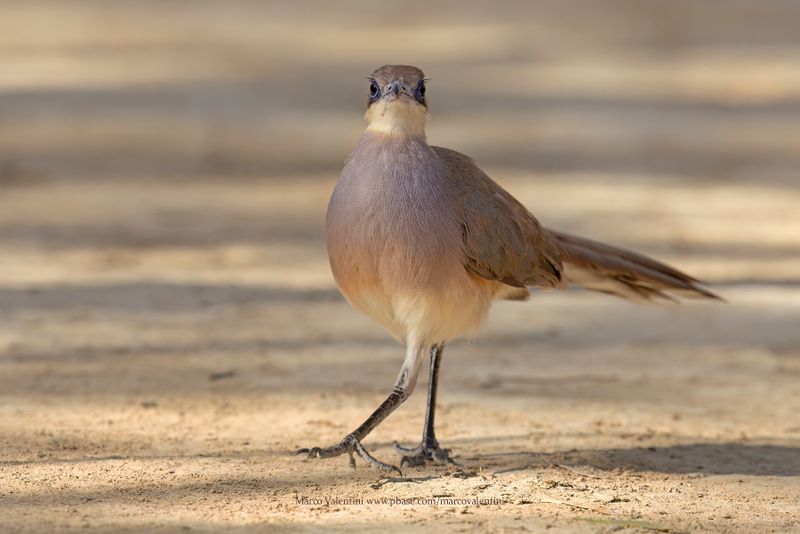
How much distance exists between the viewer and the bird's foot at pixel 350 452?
491 centimetres

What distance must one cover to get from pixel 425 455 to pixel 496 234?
3.08 feet

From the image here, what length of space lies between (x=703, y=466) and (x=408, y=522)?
1600 millimetres

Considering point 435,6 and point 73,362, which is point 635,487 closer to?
point 73,362

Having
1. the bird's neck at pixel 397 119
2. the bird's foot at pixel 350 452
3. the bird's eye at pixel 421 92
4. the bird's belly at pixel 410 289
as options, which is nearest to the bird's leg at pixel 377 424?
the bird's foot at pixel 350 452

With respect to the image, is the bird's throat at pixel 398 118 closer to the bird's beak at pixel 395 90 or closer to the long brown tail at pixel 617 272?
the bird's beak at pixel 395 90

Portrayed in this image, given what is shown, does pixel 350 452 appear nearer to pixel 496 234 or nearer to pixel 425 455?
pixel 425 455

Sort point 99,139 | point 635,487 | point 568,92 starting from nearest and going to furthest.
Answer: point 635,487 → point 99,139 → point 568,92

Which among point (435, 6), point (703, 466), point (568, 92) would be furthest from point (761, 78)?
point (703, 466)

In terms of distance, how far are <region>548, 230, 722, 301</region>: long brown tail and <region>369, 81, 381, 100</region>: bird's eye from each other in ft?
4.07

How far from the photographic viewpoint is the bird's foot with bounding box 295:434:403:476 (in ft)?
16.1

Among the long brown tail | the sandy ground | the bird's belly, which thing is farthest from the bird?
the long brown tail

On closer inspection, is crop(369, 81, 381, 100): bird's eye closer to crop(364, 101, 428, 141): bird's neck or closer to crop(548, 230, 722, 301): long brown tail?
crop(364, 101, 428, 141): bird's neck

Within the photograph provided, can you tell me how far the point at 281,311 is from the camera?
794 centimetres

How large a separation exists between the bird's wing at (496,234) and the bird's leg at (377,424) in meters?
0.44
